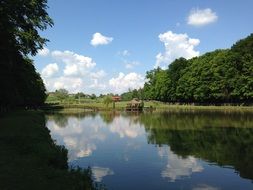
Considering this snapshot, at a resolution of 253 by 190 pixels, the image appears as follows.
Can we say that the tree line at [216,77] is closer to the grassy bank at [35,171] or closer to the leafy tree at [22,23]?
the leafy tree at [22,23]

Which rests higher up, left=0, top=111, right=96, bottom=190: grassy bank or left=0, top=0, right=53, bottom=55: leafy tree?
left=0, top=0, right=53, bottom=55: leafy tree

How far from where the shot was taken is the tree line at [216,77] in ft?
359

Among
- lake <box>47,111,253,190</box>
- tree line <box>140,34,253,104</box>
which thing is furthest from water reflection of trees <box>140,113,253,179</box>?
tree line <box>140,34,253,104</box>

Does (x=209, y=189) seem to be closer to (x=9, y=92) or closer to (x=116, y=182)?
(x=116, y=182)

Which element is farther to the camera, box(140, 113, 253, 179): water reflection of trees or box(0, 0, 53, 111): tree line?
box(0, 0, 53, 111): tree line

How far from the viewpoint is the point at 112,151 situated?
3494cm

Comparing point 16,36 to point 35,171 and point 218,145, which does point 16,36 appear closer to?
point 218,145

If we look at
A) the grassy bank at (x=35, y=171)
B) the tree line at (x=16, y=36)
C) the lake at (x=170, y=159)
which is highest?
the tree line at (x=16, y=36)

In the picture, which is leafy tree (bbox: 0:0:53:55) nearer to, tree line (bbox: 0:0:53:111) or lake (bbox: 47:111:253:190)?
tree line (bbox: 0:0:53:111)

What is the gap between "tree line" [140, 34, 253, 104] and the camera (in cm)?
10938

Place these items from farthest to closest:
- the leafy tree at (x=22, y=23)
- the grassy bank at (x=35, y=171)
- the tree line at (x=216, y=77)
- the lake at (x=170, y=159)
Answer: the tree line at (x=216, y=77)
the leafy tree at (x=22, y=23)
the lake at (x=170, y=159)
the grassy bank at (x=35, y=171)

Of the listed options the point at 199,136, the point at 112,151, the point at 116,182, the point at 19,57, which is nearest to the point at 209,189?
the point at 116,182

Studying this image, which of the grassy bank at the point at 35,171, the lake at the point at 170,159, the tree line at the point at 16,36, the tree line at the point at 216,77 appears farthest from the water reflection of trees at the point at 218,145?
the tree line at the point at 216,77

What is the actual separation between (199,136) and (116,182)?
76.9 ft
